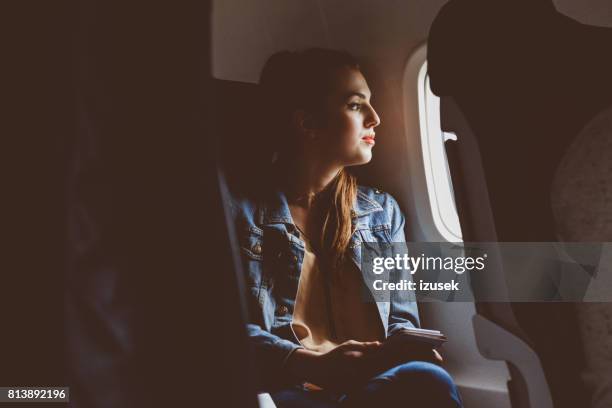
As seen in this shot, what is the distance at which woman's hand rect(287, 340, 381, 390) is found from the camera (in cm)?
96

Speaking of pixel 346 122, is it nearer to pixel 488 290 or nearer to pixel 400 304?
pixel 400 304

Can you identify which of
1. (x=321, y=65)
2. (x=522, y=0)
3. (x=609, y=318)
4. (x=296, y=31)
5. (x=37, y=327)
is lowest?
(x=609, y=318)

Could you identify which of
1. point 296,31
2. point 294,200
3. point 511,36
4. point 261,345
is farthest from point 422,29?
point 261,345

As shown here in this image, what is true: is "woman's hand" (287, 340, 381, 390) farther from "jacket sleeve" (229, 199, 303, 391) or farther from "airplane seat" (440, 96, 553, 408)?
"airplane seat" (440, 96, 553, 408)

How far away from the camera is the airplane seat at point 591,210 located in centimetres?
59

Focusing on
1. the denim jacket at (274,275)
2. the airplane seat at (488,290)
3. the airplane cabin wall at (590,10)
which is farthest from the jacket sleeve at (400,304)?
the airplane cabin wall at (590,10)

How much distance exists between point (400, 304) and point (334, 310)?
19 cm

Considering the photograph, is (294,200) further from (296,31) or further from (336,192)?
(296,31)

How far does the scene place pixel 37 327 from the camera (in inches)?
14.1

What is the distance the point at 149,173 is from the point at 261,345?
0.80 meters

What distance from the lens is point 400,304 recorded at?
4.15 feet

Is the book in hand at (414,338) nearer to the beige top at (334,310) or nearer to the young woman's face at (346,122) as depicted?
the beige top at (334,310)

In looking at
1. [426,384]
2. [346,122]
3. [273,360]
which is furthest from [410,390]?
[346,122]

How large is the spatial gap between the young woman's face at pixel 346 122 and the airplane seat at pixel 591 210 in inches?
27.2
